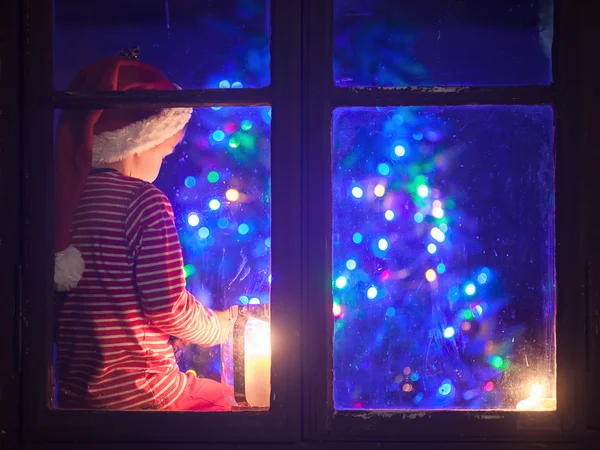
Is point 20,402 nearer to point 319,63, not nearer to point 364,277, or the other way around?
point 364,277

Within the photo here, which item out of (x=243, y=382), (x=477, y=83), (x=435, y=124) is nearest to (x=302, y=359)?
(x=243, y=382)

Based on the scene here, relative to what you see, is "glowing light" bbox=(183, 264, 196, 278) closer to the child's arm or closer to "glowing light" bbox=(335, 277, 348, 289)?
the child's arm

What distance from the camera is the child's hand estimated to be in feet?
4.90

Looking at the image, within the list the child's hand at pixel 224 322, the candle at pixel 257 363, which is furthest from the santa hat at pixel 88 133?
the candle at pixel 257 363

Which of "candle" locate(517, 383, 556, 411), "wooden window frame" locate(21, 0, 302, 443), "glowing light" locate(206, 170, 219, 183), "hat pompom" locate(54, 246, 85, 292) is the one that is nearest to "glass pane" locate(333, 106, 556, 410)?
"candle" locate(517, 383, 556, 411)

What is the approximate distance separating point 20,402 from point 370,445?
89 centimetres

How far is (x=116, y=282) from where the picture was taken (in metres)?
1.42

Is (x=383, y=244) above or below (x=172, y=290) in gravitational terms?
above

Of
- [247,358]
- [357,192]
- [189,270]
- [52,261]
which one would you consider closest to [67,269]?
[52,261]

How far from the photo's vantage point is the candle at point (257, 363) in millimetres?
1449

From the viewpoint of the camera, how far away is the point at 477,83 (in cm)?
144

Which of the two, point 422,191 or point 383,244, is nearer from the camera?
point 383,244

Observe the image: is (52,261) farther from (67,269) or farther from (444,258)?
(444,258)

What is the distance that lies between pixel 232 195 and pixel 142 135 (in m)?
0.33
